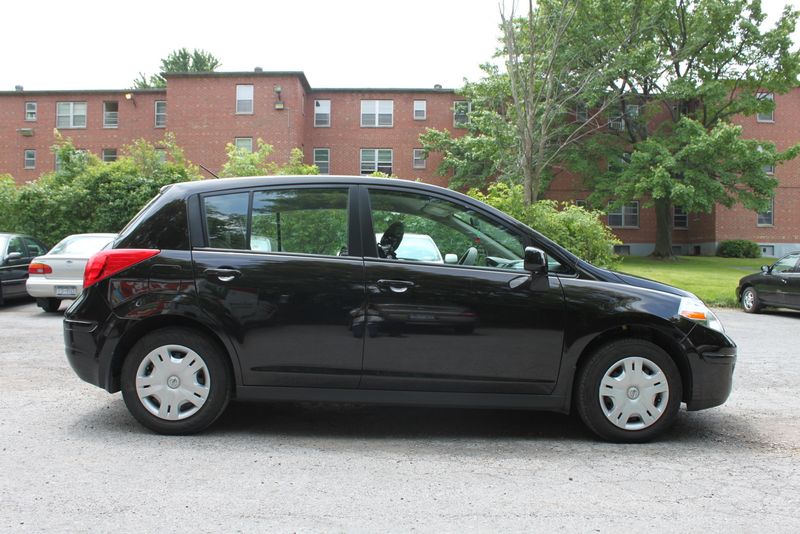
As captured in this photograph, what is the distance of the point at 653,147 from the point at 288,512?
30.4 m

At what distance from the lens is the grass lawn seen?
56.5 ft

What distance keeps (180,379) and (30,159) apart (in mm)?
43166

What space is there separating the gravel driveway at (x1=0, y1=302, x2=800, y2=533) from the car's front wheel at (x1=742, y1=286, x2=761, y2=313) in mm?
10057

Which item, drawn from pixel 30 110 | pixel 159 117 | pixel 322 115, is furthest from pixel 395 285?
pixel 30 110

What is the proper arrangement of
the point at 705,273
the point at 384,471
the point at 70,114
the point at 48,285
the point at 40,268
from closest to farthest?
the point at 384,471
the point at 48,285
the point at 40,268
the point at 705,273
the point at 70,114

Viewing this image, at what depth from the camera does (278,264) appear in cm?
431

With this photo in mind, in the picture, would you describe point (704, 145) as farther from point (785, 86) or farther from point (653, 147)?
point (785, 86)

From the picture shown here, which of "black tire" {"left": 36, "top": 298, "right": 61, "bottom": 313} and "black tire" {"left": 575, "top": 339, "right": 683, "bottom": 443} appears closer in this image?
"black tire" {"left": 575, "top": 339, "right": 683, "bottom": 443}

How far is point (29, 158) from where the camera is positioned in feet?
132

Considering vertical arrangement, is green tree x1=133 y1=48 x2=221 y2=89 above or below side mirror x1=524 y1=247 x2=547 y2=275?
above

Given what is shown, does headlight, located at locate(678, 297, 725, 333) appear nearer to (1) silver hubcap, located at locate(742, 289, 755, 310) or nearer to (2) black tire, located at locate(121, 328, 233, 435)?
(2) black tire, located at locate(121, 328, 233, 435)

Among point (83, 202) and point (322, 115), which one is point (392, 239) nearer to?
point (83, 202)

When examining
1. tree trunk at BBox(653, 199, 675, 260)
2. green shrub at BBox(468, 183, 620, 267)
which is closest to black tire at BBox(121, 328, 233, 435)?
green shrub at BBox(468, 183, 620, 267)

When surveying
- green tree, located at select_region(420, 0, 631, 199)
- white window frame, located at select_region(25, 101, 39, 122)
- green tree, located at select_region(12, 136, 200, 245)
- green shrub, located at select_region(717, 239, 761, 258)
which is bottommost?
green shrub, located at select_region(717, 239, 761, 258)
